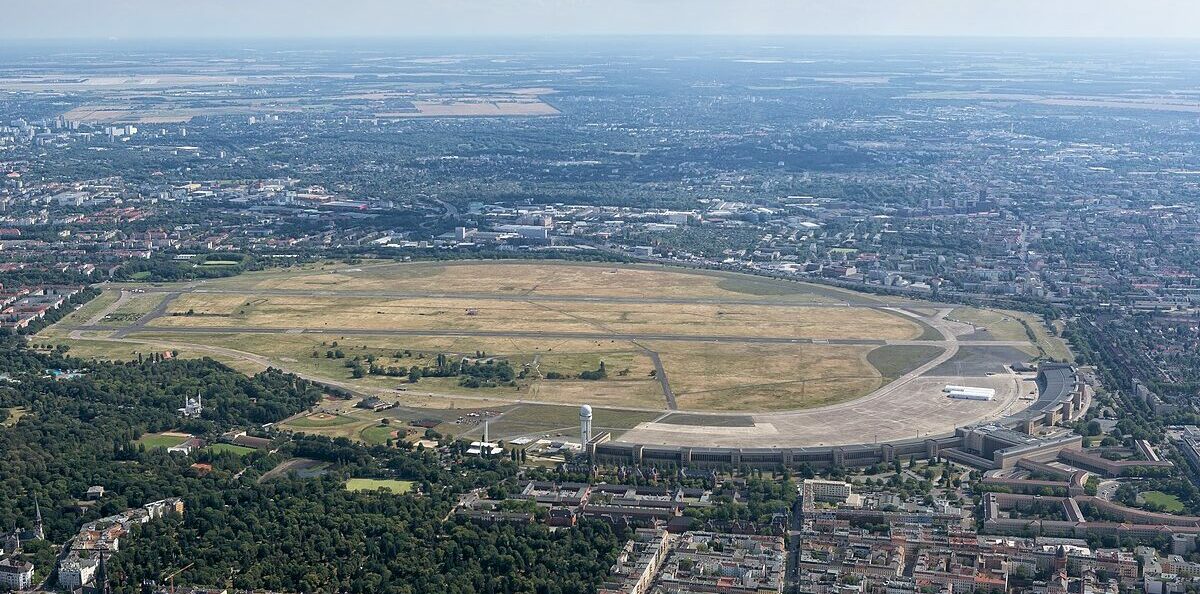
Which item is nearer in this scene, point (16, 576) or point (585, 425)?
point (16, 576)

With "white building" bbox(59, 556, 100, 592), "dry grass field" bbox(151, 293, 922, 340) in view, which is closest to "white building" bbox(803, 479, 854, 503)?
"white building" bbox(59, 556, 100, 592)

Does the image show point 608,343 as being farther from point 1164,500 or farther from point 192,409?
point 1164,500

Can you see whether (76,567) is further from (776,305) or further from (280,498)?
(776,305)

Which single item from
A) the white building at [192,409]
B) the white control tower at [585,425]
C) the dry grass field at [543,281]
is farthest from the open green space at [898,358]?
the white building at [192,409]

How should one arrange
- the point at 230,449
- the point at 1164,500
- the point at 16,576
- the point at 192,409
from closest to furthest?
the point at 16,576
the point at 1164,500
the point at 230,449
the point at 192,409

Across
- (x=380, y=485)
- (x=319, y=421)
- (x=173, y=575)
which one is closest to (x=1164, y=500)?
(x=380, y=485)

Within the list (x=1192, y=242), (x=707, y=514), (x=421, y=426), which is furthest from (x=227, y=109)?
(x=707, y=514)
